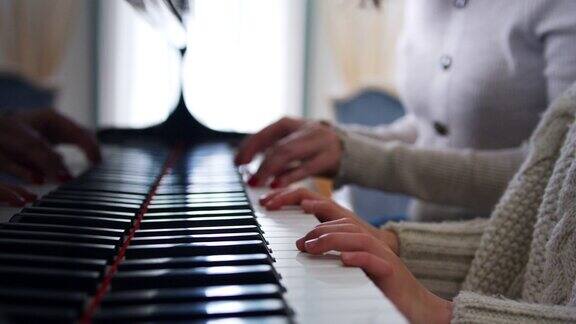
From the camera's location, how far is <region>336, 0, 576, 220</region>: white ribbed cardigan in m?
0.96

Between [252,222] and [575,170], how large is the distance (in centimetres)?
34

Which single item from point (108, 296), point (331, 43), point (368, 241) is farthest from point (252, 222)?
point (331, 43)

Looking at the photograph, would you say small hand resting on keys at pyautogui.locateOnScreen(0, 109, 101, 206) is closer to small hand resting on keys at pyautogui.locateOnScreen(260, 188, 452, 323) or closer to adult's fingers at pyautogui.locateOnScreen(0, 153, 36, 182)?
adult's fingers at pyautogui.locateOnScreen(0, 153, 36, 182)

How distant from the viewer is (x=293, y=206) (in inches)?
30.0

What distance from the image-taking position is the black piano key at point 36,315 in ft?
1.07

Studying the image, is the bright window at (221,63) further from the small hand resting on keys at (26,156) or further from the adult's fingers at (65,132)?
the small hand resting on keys at (26,156)

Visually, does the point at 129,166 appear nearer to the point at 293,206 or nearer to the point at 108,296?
the point at 293,206

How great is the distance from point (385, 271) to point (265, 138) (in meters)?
0.60

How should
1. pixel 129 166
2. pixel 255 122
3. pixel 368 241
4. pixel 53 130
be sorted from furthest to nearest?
1. pixel 255 122
2. pixel 53 130
3. pixel 129 166
4. pixel 368 241

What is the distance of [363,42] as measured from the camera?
2.87m

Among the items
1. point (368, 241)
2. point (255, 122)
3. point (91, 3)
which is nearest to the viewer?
point (368, 241)

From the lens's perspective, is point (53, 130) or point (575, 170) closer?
point (575, 170)

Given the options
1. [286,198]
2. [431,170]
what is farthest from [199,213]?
[431,170]

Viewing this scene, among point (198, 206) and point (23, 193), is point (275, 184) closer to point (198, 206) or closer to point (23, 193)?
point (198, 206)
